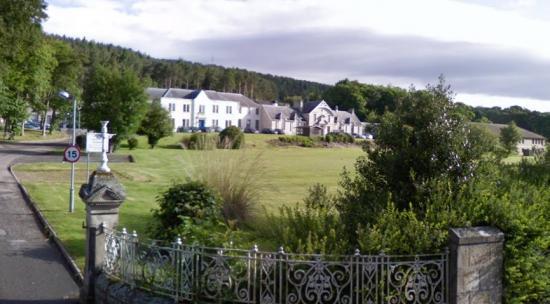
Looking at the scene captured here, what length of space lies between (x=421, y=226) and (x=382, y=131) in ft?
6.15

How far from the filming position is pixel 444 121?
7.66m

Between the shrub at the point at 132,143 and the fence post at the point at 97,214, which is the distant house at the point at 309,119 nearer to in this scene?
the shrub at the point at 132,143

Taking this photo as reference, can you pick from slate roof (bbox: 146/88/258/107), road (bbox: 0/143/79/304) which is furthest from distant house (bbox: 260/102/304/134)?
road (bbox: 0/143/79/304)

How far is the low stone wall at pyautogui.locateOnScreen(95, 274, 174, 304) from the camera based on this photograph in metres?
6.90

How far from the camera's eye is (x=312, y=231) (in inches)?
297

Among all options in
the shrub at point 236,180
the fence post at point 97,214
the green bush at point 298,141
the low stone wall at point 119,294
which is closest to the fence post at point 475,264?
the low stone wall at point 119,294

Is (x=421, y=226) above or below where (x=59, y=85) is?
below

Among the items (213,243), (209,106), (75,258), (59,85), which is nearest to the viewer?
(213,243)

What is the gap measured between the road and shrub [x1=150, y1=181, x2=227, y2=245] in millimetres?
1799

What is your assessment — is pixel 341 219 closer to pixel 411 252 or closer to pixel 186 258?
pixel 411 252

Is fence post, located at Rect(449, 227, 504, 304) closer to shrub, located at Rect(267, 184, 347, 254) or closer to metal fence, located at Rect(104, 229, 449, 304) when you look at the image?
metal fence, located at Rect(104, 229, 449, 304)

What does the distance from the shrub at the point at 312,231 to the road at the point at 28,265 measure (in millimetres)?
3621

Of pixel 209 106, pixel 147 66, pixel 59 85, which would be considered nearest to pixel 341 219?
pixel 59 85

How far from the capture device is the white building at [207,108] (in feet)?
295
